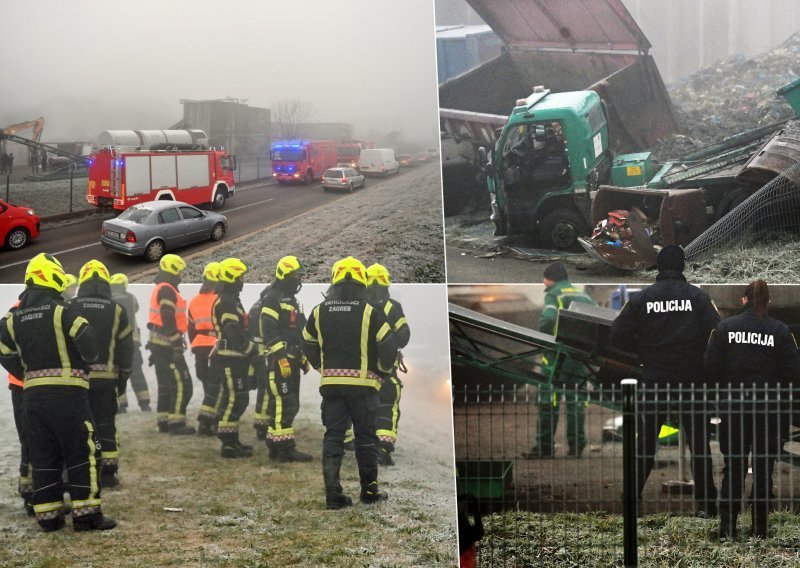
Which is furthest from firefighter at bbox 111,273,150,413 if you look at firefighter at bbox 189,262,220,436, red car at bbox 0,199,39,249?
red car at bbox 0,199,39,249

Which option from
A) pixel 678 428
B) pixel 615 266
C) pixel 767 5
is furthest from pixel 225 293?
pixel 767 5

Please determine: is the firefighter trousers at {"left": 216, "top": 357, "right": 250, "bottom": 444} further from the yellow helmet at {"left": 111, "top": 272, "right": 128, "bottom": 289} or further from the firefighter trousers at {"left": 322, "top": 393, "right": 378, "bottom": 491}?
the yellow helmet at {"left": 111, "top": 272, "right": 128, "bottom": 289}

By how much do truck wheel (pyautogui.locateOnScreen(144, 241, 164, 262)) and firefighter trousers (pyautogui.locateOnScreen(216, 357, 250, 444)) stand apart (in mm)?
1152

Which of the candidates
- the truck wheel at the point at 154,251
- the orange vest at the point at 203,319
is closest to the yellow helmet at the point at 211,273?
the orange vest at the point at 203,319

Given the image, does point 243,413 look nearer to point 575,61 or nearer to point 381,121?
point 381,121

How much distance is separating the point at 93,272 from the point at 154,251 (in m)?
0.60

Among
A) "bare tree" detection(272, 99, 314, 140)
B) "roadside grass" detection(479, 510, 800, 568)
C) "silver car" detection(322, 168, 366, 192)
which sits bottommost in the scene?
"roadside grass" detection(479, 510, 800, 568)

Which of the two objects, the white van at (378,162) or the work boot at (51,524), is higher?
the white van at (378,162)

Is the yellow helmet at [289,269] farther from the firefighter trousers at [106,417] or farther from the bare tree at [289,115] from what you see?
the firefighter trousers at [106,417]

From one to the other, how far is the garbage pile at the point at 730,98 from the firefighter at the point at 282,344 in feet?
12.2

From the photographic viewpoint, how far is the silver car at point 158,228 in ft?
28.6

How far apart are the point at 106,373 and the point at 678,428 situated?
510 cm

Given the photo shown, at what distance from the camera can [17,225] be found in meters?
8.75

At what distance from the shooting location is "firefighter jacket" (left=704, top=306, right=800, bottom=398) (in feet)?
26.5
